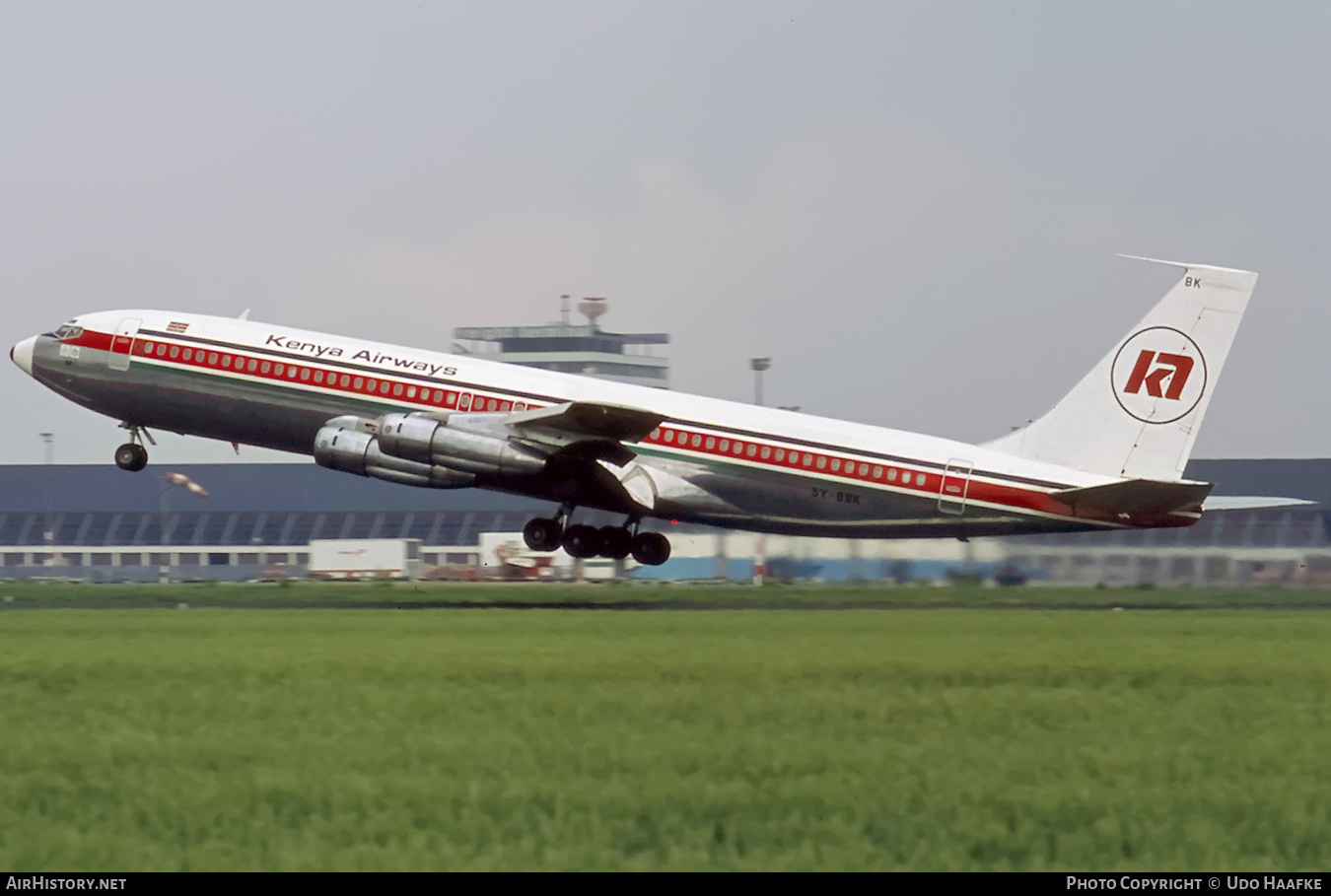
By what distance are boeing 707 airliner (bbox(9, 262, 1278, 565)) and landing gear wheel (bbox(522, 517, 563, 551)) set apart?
0.15ft

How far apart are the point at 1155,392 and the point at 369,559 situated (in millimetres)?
54010

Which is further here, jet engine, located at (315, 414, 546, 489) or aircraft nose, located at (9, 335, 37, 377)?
aircraft nose, located at (9, 335, 37, 377)

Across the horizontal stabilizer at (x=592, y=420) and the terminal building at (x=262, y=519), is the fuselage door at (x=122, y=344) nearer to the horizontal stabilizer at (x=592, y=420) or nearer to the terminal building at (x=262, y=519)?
the horizontal stabilizer at (x=592, y=420)

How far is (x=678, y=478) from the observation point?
41.6 metres

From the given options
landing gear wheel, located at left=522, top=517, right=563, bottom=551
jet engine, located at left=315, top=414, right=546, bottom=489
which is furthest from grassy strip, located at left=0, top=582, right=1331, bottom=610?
jet engine, located at left=315, top=414, right=546, bottom=489

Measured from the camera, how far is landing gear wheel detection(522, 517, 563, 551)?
42.5m

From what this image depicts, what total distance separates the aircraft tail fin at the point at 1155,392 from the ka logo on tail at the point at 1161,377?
25mm

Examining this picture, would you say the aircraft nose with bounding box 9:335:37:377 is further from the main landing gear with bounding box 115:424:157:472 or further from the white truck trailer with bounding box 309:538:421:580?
the white truck trailer with bounding box 309:538:421:580

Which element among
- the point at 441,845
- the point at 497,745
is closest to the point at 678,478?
the point at 497,745

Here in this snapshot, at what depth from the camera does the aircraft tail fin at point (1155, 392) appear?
130 ft

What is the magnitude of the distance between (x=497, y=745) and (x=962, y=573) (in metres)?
38.6

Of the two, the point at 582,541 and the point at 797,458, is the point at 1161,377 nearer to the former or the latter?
the point at 797,458

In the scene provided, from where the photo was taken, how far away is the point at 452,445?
39.6 meters

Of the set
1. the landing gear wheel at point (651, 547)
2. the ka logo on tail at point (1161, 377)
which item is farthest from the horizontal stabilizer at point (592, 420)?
the ka logo on tail at point (1161, 377)
